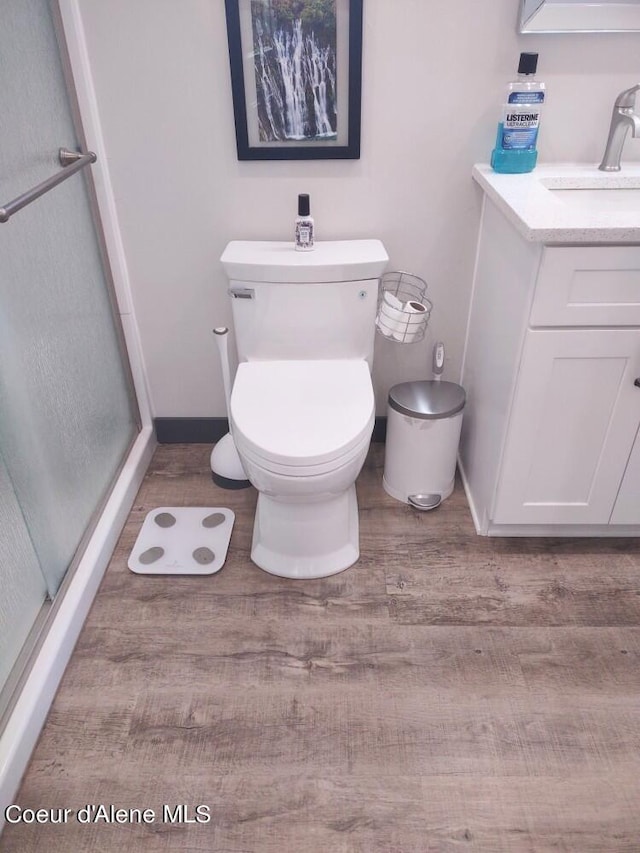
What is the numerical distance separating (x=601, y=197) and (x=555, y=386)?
57 centimetres

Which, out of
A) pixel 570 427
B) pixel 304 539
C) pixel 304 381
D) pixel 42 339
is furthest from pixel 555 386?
pixel 42 339

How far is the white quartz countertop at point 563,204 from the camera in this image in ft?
3.94

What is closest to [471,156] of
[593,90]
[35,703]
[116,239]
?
[593,90]

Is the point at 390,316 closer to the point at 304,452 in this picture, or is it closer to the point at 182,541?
the point at 304,452

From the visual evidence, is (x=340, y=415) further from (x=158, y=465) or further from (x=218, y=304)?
(x=158, y=465)

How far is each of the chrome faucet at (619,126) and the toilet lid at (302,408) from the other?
2.64 feet

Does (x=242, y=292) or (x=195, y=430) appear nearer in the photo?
(x=242, y=292)

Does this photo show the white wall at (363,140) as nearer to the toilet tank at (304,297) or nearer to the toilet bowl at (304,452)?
the toilet tank at (304,297)

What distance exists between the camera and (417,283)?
6.08ft

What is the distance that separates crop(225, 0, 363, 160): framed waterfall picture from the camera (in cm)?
149

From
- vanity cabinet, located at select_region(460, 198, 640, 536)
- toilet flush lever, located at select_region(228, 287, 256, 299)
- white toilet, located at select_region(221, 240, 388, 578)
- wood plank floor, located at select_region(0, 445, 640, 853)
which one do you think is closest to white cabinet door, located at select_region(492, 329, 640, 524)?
vanity cabinet, located at select_region(460, 198, 640, 536)

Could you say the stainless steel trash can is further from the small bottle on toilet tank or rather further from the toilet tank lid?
the small bottle on toilet tank

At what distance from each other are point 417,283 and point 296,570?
907mm

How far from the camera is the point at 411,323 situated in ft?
5.58
